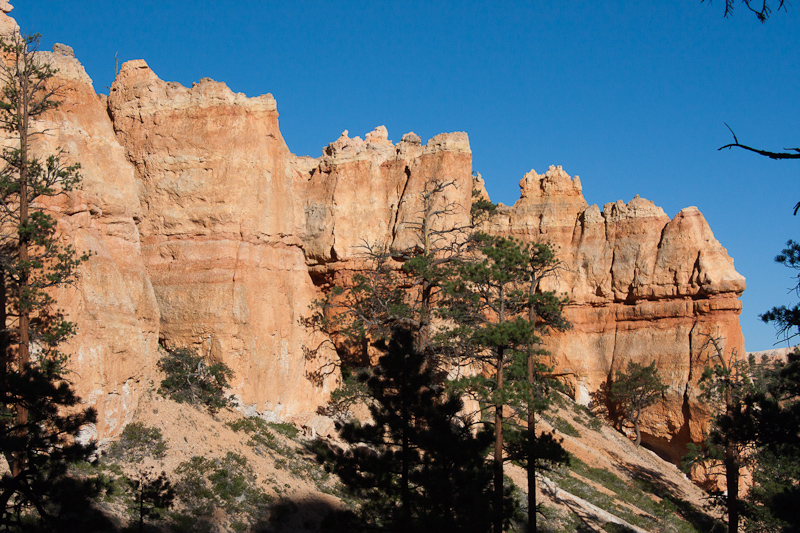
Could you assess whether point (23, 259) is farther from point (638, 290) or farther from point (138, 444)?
point (638, 290)

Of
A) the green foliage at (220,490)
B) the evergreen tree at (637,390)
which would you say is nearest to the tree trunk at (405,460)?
the green foliage at (220,490)

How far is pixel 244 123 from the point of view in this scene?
96.2 ft

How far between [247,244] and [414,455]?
14293 millimetres

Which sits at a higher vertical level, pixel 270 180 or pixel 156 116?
pixel 156 116

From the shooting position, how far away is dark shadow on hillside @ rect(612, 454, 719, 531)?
104 feet

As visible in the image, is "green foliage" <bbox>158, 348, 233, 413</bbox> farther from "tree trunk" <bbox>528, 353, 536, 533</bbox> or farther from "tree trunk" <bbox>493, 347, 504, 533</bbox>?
"tree trunk" <bbox>528, 353, 536, 533</bbox>

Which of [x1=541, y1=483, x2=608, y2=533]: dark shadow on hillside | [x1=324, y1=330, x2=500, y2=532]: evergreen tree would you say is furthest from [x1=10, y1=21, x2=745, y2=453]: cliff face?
[x1=541, y1=483, x2=608, y2=533]: dark shadow on hillside

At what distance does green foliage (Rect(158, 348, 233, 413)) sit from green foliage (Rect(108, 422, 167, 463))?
2513 mm

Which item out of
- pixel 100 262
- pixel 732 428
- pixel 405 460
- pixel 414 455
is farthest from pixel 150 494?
pixel 732 428

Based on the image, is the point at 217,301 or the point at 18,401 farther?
the point at 217,301

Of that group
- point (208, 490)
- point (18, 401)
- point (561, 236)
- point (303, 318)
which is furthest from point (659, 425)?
point (18, 401)

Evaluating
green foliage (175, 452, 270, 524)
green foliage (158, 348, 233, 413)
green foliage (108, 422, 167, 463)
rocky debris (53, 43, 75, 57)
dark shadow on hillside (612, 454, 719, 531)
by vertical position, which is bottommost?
dark shadow on hillside (612, 454, 719, 531)

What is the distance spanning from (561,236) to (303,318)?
2185 centimetres

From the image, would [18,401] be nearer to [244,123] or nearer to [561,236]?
[244,123]
